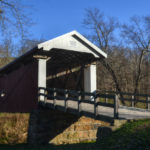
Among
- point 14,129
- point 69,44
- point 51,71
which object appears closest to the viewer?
point 14,129

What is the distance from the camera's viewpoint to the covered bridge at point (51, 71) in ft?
37.7

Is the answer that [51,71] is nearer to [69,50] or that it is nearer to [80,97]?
[69,50]

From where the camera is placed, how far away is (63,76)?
1617 centimetres

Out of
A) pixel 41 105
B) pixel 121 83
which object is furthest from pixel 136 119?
pixel 121 83

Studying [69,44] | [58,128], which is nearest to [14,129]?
[58,128]

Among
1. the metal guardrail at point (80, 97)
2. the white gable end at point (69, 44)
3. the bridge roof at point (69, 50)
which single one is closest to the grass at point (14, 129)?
the metal guardrail at point (80, 97)

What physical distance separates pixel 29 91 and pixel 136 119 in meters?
7.13

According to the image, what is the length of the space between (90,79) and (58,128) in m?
3.60

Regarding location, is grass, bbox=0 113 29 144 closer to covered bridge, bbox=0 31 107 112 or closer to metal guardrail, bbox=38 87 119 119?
covered bridge, bbox=0 31 107 112

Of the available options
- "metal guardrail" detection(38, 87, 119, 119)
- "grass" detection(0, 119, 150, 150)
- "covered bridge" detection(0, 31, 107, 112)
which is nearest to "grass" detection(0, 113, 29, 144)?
"covered bridge" detection(0, 31, 107, 112)

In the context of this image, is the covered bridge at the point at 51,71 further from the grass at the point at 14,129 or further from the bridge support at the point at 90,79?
the grass at the point at 14,129

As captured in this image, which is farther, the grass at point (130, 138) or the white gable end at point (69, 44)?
the white gable end at point (69, 44)

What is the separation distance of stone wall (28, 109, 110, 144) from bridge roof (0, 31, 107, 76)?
128 inches

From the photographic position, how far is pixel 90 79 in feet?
43.2
